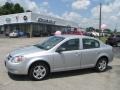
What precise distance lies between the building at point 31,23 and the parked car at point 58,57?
1874 inches

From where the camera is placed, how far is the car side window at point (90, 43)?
10298mm

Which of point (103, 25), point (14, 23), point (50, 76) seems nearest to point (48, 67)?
point (50, 76)

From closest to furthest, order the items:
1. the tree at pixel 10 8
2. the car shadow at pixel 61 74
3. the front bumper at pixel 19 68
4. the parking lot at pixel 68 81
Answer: the parking lot at pixel 68 81 → the front bumper at pixel 19 68 → the car shadow at pixel 61 74 → the tree at pixel 10 8

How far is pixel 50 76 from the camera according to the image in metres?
9.81

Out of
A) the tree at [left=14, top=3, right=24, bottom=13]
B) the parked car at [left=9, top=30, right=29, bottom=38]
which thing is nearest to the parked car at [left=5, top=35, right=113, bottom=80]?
the parked car at [left=9, top=30, right=29, bottom=38]

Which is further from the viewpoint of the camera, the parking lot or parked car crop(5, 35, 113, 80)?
parked car crop(5, 35, 113, 80)

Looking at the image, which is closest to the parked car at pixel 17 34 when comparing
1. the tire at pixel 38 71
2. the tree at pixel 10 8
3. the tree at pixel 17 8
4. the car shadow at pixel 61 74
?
the tree at pixel 10 8

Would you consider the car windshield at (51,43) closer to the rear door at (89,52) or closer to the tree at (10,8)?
the rear door at (89,52)

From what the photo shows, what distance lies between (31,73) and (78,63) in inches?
80.0

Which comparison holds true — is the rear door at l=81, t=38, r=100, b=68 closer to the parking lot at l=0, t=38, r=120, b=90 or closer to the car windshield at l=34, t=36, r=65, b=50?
the parking lot at l=0, t=38, r=120, b=90

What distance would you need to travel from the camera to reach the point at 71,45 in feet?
32.7

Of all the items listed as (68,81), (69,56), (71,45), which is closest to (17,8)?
(71,45)

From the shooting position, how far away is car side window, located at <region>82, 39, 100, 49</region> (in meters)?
10.3

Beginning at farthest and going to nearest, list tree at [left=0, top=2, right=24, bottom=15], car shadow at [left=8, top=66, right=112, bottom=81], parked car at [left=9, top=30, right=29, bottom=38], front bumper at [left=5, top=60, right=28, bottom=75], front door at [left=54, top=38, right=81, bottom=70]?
1. tree at [left=0, top=2, right=24, bottom=15]
2. parked car at [left=9, top=30, right=29, bottom=38]
3. front door at [left=54, top=38, right=81, bottom=70]
4. car shadow at [left=8, top=66, right=112, bottom=81]
5. front bumper at [left=5, top=60, right=28, bottom=75]
